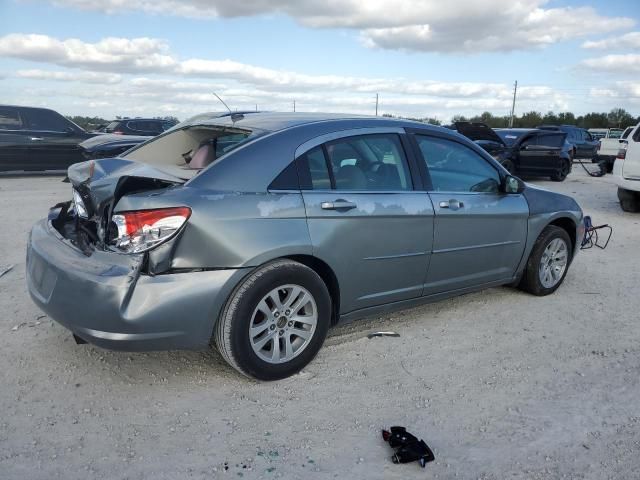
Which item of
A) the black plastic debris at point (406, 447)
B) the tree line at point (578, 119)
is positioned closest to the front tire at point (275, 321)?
the black plastic debris at point (406, 447)

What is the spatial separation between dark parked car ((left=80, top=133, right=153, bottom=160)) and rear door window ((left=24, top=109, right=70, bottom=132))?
9.06 feet

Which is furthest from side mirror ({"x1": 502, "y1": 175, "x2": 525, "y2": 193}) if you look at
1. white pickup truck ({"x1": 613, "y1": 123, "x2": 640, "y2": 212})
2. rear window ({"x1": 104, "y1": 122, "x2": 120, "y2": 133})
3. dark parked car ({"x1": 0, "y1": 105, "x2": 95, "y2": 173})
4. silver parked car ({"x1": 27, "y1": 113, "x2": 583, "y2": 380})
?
rear window ({"x1": 104, "y1": 122, "x2": 120, "y2": 133})

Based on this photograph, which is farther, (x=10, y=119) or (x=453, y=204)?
(x=10, y=119)

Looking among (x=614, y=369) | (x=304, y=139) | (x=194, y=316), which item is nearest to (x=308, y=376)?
(x=194, y=316)

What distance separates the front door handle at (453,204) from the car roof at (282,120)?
2.00 feet

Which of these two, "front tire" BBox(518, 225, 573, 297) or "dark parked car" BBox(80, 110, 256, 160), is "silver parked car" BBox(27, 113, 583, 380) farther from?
"front tire" BBox(518, 225, 573, 297)

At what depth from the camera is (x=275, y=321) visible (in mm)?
3355

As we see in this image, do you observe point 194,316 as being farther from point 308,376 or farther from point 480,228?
point 480,228

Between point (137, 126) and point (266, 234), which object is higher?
point (137, 126)

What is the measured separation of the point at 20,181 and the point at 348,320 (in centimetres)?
1147

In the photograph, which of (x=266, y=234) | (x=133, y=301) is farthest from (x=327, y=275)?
(x=133, y=301)

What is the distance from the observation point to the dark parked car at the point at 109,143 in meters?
5.50

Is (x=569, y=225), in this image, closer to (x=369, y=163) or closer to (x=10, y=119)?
(x=369, y=163)

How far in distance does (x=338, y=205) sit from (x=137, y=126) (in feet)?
48.6
